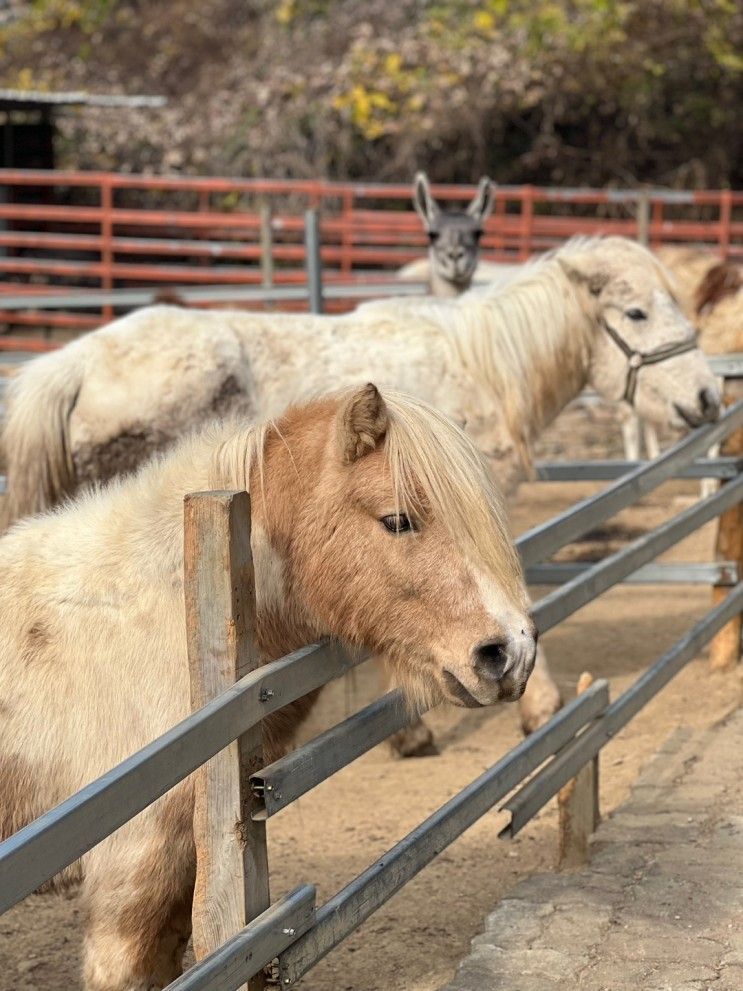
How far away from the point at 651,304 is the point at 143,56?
16797 millimetres

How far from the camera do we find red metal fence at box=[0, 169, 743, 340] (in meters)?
13.7

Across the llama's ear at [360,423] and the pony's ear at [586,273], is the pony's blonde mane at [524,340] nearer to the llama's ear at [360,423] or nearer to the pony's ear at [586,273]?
the pony's ear at [586,273]

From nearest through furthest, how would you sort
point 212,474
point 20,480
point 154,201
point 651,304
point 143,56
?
point 212,474
point 20,480
point 651,304
point 154,201
point 143,56

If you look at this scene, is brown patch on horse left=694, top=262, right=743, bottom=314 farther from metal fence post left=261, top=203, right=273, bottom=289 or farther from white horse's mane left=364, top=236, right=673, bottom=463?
white horse's mane left=364, top=236, right=673, bottom=463

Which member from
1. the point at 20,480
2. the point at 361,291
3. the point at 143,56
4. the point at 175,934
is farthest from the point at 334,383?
the point at 143,56

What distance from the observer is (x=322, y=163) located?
18.1m

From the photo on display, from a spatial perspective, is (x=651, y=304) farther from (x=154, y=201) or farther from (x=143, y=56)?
(x=143, y=56)

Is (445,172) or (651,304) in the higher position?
(445,172)

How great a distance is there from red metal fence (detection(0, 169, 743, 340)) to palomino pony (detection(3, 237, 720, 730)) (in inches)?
256

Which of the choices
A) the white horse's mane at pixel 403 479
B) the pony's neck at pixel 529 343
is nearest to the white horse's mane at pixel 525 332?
the pony's neck at pixel 529 343

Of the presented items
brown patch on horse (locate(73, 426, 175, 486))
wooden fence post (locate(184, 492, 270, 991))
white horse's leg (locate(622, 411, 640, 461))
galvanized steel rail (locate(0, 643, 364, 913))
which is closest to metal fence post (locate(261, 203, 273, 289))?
white horse's leg (locate(622, 411, 640, 461))

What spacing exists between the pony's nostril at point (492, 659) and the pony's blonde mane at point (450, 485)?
132mm

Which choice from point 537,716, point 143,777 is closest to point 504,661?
point 143,777

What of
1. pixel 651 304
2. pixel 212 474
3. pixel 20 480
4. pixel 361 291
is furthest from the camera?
pixel 361 291
